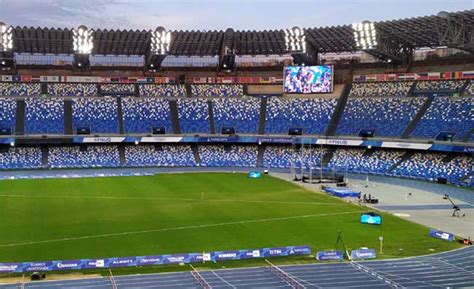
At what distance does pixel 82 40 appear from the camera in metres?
90.5

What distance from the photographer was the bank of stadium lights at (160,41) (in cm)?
9150

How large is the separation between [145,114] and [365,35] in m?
37.8

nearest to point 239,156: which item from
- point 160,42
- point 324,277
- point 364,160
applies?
point 364,160

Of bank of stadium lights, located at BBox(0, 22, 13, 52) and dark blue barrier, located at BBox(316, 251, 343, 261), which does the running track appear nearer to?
dark blue barrier, located at BBox(316, 251, 343, 261)

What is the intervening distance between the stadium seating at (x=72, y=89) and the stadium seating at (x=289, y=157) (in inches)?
1293

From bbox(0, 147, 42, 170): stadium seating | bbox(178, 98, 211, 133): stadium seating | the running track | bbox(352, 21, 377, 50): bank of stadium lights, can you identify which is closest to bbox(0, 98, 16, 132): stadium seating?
bbox(0, 147, 42, 170): stadium seating

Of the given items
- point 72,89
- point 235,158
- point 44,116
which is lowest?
point 235,158

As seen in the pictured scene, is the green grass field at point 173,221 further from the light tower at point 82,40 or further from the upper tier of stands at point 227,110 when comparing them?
the light tower at point 82,40

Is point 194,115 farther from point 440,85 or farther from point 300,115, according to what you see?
point 440,85

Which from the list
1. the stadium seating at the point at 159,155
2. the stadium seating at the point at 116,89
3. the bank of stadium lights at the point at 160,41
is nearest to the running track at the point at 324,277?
the stadium seating at the point at 159,155

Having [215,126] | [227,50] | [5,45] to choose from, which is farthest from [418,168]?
[5,45]

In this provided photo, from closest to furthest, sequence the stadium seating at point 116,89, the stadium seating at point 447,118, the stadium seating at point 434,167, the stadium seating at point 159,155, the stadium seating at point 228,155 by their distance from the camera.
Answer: the stadium seating at point 434,167 < the stadium seating at point 447,118 < the stadium seating at point 159,155 < the stadium seating at point 228,155 < the stadium seating at point 116,89

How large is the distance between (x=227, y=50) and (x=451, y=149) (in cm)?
4352

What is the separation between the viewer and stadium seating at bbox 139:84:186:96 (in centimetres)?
9906
